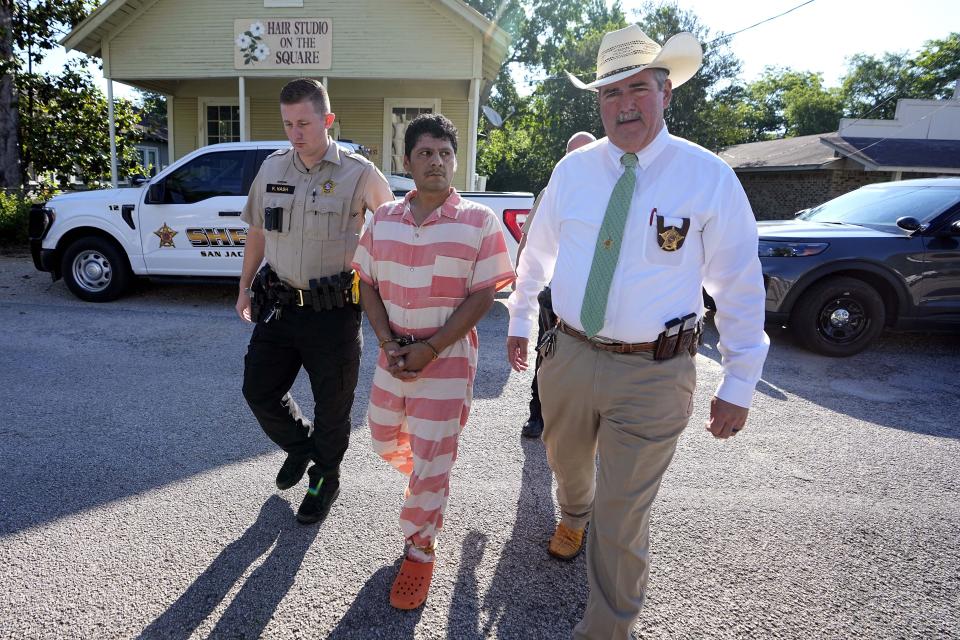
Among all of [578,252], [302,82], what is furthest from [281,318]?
[578,252]

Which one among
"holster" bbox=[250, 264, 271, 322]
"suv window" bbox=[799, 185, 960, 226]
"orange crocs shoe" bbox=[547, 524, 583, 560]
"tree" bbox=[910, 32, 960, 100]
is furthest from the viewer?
"tree" bbox=[910, 32, 960, 100]

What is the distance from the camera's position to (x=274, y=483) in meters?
3.32

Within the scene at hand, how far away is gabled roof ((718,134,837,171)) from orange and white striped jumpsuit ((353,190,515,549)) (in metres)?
17.8

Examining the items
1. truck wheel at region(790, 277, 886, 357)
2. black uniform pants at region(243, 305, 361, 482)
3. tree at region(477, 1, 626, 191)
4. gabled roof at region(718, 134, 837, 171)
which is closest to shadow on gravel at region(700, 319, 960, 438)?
truck wheel at region(790, 277, 886, 357)

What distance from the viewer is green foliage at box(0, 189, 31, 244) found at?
11.5m

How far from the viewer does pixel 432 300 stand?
2367mm

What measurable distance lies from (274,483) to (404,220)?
179cm

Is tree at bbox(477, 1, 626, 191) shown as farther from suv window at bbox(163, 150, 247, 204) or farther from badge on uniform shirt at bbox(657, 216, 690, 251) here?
badge on uniform shirt at bbox(657, 216, 690, 251)

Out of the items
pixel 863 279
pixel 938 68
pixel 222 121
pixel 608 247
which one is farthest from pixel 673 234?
pixel 938 68

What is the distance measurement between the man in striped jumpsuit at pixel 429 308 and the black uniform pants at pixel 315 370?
1.34 feet

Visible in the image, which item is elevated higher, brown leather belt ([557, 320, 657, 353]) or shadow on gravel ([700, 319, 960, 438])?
brown leather belt ([557, 320, 657, 353])

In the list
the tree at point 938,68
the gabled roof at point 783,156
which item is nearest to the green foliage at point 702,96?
the gabled roof at point 783,156

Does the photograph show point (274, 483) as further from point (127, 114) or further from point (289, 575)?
point (127, 114)

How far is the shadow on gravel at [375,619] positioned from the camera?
2229mm
